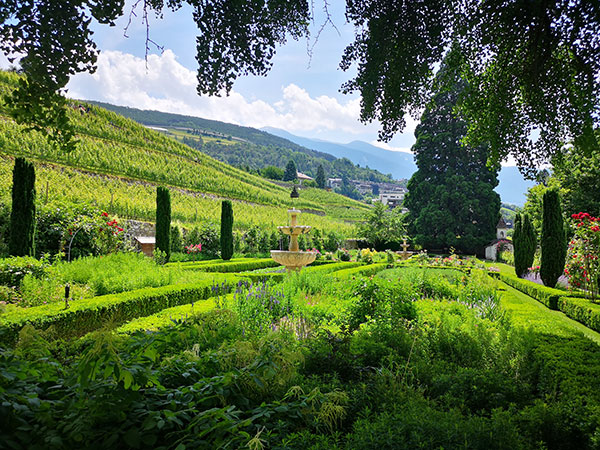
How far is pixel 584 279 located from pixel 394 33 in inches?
328

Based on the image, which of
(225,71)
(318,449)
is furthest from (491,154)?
(318,449)

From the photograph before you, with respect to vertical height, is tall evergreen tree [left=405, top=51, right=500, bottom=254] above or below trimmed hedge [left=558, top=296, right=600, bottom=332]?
above

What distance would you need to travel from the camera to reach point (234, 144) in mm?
107000

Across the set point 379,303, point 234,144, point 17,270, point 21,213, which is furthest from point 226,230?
Result: point 234,144

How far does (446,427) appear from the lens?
1.92 m

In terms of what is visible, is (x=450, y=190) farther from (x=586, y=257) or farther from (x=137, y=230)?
(x=137, y=230)

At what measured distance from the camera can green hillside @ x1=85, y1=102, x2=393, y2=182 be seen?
100m

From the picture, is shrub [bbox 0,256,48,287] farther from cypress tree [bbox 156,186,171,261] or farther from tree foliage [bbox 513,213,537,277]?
tree foliage [bbox 513,213,537,277]

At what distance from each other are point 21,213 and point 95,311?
632 cm

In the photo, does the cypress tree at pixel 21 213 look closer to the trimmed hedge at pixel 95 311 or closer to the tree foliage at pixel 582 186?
the trimmed hedge at pixel 95 311

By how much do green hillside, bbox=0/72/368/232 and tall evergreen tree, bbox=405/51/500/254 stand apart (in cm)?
625

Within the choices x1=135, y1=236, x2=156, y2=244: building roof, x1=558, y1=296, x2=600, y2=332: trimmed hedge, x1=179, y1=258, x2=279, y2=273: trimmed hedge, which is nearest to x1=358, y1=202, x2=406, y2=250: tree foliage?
x1=179, y1=258, x2=279, y2=273: trimmed hedge

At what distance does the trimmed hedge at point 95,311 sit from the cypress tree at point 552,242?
9.09m

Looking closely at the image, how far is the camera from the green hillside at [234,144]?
100250mm
